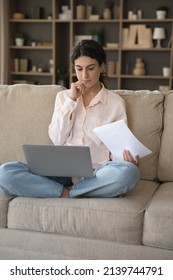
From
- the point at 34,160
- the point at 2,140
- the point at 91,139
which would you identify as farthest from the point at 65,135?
the point at 2,140

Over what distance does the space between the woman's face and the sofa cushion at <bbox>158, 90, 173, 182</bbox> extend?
0.43 m

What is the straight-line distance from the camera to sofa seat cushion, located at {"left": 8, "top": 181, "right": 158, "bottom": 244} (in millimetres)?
1513

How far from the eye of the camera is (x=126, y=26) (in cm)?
470

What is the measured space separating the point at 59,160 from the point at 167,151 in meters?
0.63

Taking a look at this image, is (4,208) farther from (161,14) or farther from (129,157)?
(161,14)

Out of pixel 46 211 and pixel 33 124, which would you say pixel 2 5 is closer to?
pixel 33 124

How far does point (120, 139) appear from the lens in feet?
5.47

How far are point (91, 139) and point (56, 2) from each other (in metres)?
3.40

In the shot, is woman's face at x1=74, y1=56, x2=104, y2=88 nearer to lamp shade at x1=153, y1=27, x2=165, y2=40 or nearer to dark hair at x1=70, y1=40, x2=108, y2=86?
dark hair at x1=70, y1=40, x2=108, y2=86

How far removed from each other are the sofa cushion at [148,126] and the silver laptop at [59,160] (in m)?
0.43

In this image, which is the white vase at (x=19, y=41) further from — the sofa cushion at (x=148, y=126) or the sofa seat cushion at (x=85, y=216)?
the sofa seat cushion at (x=85, y=216)

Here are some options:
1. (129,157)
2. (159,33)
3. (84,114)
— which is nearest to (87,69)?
(84,114)

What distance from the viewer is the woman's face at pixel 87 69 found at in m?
1.88

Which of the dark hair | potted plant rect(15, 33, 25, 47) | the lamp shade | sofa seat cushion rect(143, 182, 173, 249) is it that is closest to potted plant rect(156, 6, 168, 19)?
the lamp shade
